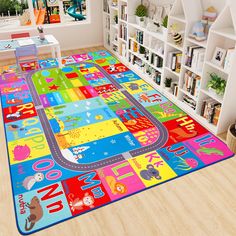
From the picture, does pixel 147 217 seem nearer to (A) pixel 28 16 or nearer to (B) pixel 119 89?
(B) pixel 119 89

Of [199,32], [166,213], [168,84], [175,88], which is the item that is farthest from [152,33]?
[166,213]

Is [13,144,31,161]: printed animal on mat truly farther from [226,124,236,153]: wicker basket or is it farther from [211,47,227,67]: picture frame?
[211,47,227,67]: picture frame

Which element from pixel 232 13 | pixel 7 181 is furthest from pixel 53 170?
pixel 232 13

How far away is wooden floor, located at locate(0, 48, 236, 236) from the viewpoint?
266 centimetres

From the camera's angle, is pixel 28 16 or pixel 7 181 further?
pixel 28 16

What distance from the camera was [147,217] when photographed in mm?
2789

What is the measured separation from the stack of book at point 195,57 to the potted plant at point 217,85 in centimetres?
27

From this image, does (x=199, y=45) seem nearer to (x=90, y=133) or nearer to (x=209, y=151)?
(x=209, y=151)

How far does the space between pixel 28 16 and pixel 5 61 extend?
131 cm

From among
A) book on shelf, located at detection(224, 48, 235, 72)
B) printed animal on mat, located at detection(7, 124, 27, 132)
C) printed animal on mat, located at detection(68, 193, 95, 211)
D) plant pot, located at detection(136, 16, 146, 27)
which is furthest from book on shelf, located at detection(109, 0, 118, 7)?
printed animal on mat, located at detection(68, 193, 95, 211)

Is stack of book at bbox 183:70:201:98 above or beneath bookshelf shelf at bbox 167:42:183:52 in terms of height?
beneath

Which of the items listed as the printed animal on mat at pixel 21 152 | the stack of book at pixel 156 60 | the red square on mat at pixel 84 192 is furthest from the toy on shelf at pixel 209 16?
the printed animal on mat at pixel 21 152

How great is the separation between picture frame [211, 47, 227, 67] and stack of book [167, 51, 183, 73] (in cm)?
80

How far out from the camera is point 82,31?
7305 millimetres
